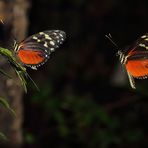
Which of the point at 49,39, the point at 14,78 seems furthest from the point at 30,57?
the point at 14,78

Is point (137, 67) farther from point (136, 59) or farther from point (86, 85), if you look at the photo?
point (86, 85)

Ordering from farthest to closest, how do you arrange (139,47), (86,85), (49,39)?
(86,85), (49,39), (139,47)

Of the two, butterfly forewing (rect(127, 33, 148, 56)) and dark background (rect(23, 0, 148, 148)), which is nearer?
butterfly forewing (rect(127, 33, 148, 56))

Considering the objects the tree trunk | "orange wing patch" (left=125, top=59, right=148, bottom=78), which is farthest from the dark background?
"orange wing patch" (left=125, top=59, right=148, bottom=78)

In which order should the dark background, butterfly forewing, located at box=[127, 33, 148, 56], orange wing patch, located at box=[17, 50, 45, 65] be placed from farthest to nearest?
1. the dark background
2. butterfly forewing, located at box=[127, 33, 148, 56]
3. orange wing patch, located at box=[17, 50, 45, 65]

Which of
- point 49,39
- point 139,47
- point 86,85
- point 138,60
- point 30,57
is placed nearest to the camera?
point 30,57

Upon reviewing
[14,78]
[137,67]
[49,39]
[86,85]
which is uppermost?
[49,39]

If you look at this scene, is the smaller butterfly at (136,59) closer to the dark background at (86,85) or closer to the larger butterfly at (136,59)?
the larger butterfly at (136,59)

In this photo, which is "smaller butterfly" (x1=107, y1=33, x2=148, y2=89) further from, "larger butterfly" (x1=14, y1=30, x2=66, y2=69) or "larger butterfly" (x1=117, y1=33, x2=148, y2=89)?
"larger butterfly" (x1=14, y1=30, x2=66, y2=69)
